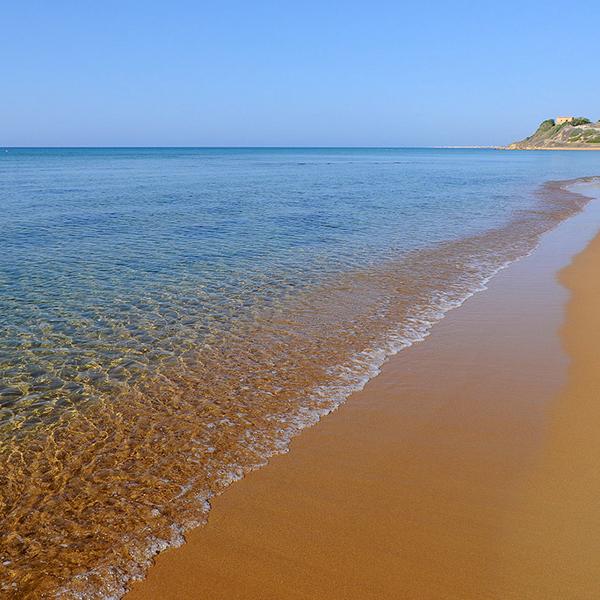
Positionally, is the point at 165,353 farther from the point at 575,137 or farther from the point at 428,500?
the point at 575,137

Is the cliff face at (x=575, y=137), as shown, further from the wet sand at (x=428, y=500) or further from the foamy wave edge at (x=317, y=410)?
the wet sand at (x=428, y=500)

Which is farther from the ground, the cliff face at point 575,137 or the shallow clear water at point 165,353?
the cliff face at point 575,137

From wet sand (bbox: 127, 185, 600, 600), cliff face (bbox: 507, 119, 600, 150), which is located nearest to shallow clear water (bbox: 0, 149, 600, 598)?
wet sand (bbox: 127, 185, 600, 600)

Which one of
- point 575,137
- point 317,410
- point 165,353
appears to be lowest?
point 317,410

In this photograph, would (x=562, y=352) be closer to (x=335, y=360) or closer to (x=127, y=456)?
(x=335, y=360)

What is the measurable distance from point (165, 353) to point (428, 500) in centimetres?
462

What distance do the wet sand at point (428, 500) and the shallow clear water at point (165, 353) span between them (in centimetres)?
47

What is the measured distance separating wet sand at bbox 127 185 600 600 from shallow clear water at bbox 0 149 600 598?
0.47m

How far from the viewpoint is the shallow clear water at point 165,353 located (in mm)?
4500

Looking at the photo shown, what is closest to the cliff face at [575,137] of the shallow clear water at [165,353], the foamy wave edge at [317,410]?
the shallow clear water at [165,353]

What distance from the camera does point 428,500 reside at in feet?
15.4

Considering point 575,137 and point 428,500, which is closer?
point 428,500

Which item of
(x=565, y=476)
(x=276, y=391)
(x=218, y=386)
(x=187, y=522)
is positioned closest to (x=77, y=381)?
(x=218, y=386)

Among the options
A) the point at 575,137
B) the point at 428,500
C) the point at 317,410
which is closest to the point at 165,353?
the point at 317,410
